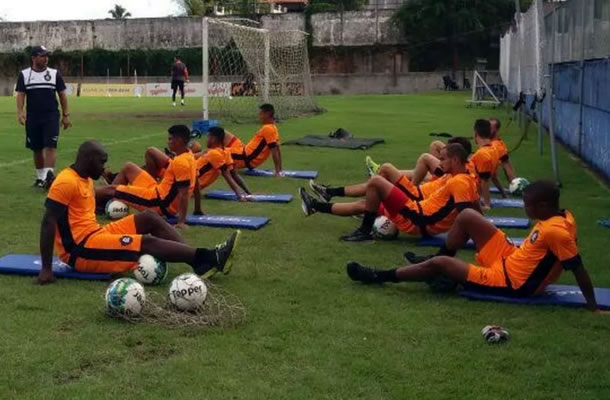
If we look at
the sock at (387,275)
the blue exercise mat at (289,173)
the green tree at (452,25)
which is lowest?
the sock at (387,275)

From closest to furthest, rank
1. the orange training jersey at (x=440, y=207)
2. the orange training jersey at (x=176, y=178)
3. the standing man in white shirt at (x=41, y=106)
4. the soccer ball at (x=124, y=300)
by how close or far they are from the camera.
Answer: the soccer ball at (x=124, y=300) < the orange training jersey at (x=440, y=207) < the orange training jersey at (x=176, y=178) < the standing man in white shirt at (x=41, y=106)

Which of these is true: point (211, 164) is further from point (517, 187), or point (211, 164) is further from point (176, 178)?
point (517, 187)

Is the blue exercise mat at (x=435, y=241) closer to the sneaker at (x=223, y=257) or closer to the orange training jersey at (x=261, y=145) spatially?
the sneaker at (x=223, y=257)

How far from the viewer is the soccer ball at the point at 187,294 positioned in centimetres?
552

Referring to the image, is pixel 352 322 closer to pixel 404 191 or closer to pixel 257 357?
pixel 257 357

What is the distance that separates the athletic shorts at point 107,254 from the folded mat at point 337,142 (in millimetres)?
11401

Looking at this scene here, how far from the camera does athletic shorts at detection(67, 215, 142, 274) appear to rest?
633 cm

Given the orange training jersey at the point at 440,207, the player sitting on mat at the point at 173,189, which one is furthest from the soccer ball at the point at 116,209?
the orange training jersey at the point at 440,207

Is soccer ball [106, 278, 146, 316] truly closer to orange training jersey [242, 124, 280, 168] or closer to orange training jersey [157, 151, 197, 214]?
orange training jersey [157, 151, 197, 214]

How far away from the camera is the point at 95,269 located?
6.42 metres

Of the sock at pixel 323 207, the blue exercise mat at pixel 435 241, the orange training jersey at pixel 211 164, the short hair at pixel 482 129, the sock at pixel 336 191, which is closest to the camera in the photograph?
the blue exercise mat at pixel 435 241

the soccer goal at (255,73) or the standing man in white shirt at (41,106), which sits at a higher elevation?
the soccer goal at (255,73)

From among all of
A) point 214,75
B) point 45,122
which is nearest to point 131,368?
point 45,122

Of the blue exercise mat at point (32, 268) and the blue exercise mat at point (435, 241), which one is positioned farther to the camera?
the blue exercise mat at point (435, 241)
